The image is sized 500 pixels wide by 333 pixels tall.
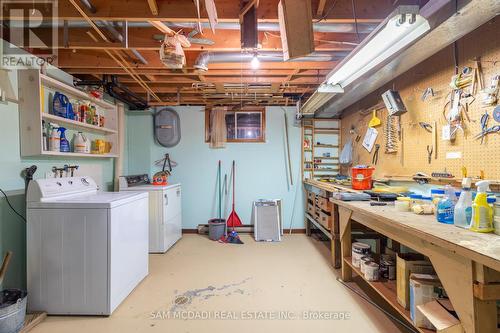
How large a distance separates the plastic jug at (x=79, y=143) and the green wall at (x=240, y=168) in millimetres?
1643

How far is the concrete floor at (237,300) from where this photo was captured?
6.41ft

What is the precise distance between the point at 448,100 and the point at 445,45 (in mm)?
425

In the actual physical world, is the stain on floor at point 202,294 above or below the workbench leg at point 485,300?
below

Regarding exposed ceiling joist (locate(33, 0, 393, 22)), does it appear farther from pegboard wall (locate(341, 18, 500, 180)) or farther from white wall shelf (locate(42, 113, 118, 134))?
white wall shelf (locate(42, 113, 118, 134))

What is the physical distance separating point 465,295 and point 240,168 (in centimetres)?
377

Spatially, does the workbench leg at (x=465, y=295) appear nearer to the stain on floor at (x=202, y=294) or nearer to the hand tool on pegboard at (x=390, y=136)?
the stain on floor at (x=202, y=294)

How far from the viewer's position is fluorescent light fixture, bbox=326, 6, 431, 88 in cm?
136

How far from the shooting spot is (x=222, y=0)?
6.30 feet

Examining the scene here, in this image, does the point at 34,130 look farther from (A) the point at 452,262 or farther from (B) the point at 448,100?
(B) the point at 448,100

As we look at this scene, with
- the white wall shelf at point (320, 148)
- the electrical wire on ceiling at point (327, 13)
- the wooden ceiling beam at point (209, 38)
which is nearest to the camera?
the electrical wire on ceiling at point (327, 13)

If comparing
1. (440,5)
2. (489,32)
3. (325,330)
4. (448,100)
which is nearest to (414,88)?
(448,100)

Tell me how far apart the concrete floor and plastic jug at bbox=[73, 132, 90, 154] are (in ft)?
5.39

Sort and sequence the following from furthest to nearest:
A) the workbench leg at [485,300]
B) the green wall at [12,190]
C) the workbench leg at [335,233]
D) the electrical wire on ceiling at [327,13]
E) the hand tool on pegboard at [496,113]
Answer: the workbench leg at [335,233] → the green wall at [12,190] → the electrical wire on ceiling at [327,13] → the hand tool on pegboard at [496,113] → the workbench leg at [485,300]

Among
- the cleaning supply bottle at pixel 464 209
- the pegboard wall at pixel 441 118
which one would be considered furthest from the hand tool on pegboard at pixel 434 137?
the cleaning supply bottle at pixel 464 209
